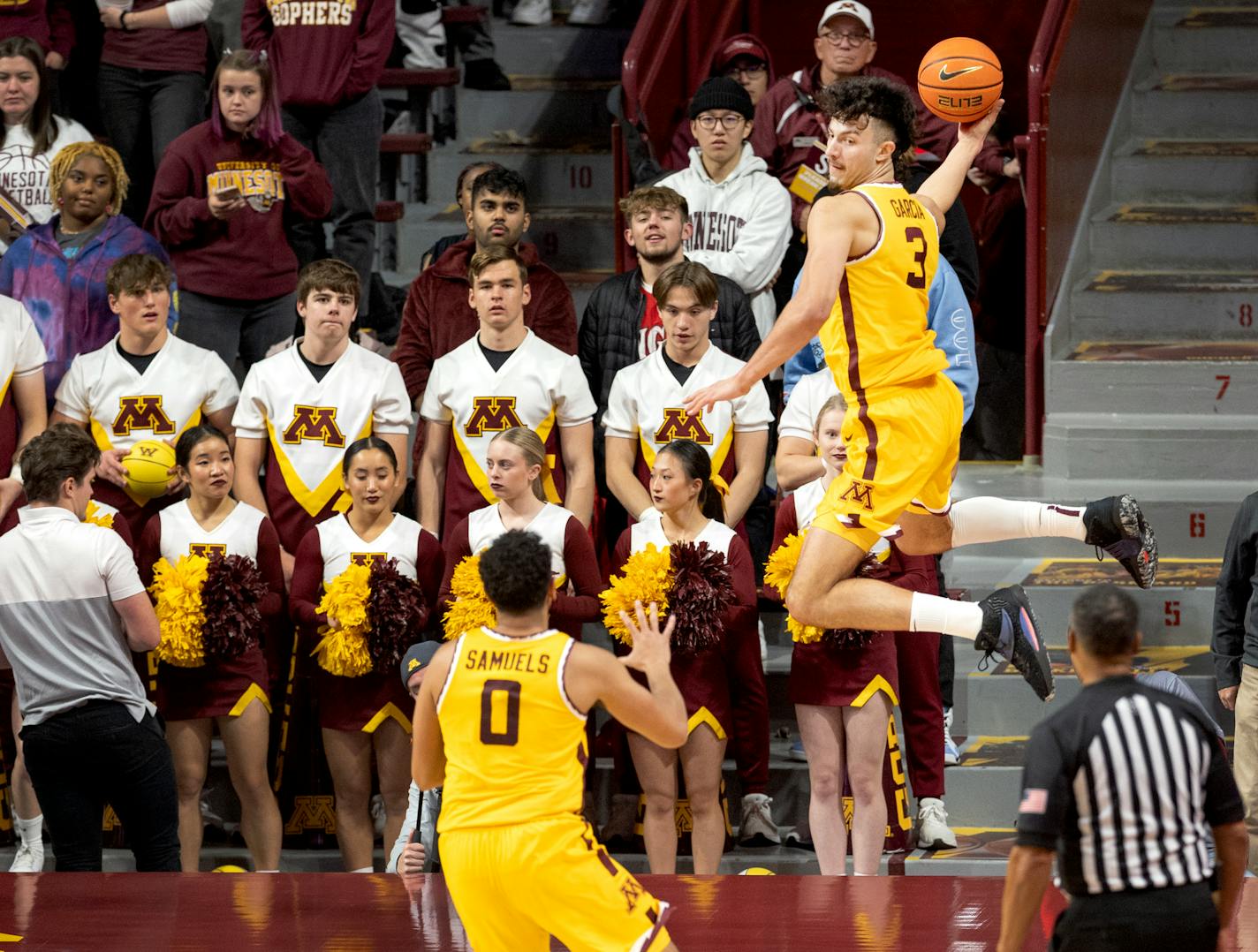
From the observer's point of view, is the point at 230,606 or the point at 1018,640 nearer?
the point at 1018,640

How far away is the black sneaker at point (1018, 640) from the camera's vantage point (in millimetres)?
5508

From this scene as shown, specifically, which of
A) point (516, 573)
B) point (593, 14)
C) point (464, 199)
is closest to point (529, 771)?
point (516, 573)

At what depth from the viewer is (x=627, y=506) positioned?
23.0ft

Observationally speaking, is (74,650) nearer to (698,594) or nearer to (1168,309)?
(698,594)

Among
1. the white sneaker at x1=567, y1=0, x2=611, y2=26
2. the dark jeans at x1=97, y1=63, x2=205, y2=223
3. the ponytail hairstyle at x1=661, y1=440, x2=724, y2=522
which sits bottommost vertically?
the ponytail hairstyle at x1=661, y1=440, x2=724, y2=522

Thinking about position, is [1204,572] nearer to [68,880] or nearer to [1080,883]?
[1080,883]

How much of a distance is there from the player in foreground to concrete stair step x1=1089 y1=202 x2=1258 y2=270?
238 inches

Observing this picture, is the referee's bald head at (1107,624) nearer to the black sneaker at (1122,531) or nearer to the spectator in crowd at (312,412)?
the black sneaker at (1122,531)

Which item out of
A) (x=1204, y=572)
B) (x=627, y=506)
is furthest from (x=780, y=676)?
(x=1204, y=572)

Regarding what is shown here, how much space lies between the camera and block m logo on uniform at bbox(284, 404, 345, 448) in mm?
7125

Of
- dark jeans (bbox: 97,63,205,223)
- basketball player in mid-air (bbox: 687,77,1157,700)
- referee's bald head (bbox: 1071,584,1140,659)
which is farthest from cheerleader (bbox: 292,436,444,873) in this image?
referee's bald head (bbox: 1071,584,1140,659)

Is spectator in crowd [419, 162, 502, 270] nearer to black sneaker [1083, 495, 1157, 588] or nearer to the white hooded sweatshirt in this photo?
the white hooded sweatshirt

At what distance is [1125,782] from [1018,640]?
1.87 m

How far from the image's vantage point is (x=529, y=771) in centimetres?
438
